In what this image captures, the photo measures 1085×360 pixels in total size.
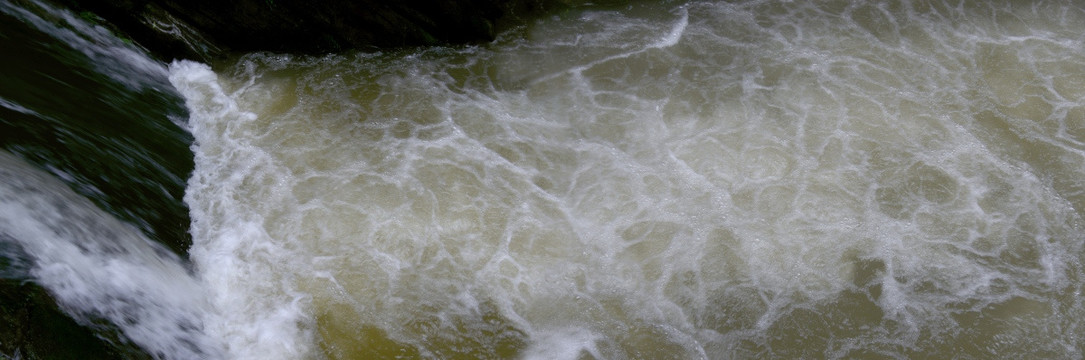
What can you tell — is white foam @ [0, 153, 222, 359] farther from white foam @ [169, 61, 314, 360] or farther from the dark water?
white foam @ [169, 61, 314, 360]

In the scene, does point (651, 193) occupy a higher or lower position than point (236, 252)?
higher

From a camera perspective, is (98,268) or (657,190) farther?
(657,190)

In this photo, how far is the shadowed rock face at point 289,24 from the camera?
630 centimetres

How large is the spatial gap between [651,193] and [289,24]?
3461 mm

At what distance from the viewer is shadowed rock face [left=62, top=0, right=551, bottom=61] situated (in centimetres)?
630

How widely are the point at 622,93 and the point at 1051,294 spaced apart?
3.44 meters

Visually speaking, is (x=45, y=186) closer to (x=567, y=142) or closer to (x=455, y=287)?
(x=455, y=287)

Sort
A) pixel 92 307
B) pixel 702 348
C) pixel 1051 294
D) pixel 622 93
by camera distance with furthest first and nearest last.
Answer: pixel 622 93, pixel 1051 294, pixel 702 348, pixel 92 307

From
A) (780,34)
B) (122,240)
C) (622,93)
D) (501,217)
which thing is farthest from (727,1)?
(122,240)

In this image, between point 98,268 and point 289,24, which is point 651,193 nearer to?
point 289,24

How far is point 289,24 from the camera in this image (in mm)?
6488

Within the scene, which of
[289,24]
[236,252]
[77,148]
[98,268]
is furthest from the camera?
[289,24]

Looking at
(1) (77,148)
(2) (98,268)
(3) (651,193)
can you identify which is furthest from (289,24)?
(3) (651,193)

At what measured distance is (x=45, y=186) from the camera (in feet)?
14.3
